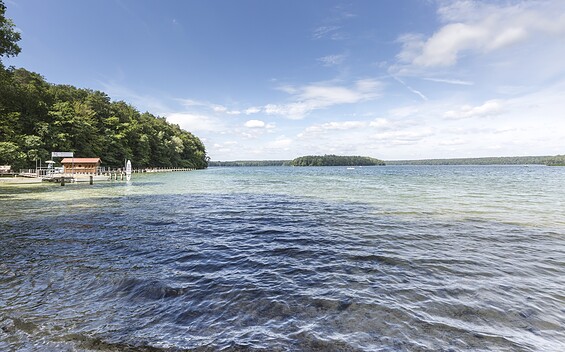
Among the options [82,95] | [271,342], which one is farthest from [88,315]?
[82,95]

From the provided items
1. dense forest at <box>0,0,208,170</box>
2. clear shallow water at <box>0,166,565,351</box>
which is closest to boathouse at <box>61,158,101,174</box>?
dense forest at <box>0,0,208,170</box>

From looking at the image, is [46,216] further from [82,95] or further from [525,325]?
[82,95]

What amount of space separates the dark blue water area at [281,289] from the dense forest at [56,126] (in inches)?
1309

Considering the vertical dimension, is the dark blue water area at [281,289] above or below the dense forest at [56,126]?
below

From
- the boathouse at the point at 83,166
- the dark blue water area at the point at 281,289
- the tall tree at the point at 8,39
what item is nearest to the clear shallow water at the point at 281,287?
the dark blue water area at the point at 281,289

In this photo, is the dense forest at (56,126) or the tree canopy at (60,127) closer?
the dense forest at (56,126)

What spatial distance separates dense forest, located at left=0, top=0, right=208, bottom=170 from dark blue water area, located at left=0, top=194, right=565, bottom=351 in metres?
33.2

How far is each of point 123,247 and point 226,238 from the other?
3.69 metres

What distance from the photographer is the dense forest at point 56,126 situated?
153ft

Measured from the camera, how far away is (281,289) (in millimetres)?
6496

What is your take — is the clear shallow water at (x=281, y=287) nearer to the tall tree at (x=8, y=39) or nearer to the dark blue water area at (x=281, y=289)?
the dark blue water area at (x=281, y=289)

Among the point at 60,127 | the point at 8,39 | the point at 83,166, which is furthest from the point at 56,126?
the point at 8,39

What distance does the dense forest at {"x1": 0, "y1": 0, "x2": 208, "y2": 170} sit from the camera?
153 feet

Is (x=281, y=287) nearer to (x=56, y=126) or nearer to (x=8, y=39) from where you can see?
(x=8, y=39)
